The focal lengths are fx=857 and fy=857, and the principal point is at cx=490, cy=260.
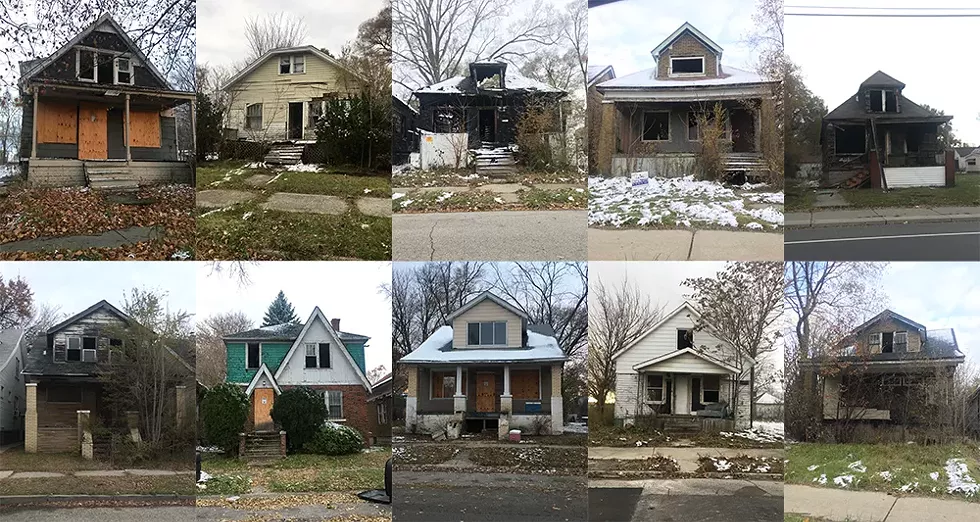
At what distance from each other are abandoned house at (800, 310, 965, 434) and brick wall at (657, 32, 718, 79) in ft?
8.22

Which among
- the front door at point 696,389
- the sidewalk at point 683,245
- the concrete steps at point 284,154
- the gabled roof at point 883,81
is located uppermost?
the gabled roof at point 883,81

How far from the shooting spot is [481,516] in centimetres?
711

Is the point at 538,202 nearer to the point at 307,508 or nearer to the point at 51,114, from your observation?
the point at 307,508

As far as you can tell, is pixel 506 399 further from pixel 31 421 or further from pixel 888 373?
pixel 31 421

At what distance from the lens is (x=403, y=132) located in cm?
754

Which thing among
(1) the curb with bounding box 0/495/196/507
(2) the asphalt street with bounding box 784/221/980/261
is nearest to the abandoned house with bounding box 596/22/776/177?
(2) the asphalt street with bounding box 784/221/980/261

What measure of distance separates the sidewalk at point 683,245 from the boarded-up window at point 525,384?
1151 mm

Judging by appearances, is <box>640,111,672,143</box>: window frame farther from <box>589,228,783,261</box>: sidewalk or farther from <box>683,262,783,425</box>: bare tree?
<box>683,262,783,425</box>: bare tree

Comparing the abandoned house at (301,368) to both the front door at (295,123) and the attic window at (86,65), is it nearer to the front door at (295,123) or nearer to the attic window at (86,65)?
the front door at (295,123)

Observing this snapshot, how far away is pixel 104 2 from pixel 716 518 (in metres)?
6.66

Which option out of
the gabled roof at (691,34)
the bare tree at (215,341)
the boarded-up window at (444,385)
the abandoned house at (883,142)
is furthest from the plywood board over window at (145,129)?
the abandoned house at (883,142)

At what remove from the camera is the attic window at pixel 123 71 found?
724 cm

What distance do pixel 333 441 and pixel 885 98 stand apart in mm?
5510

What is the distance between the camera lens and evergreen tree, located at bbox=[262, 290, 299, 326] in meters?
7.26
